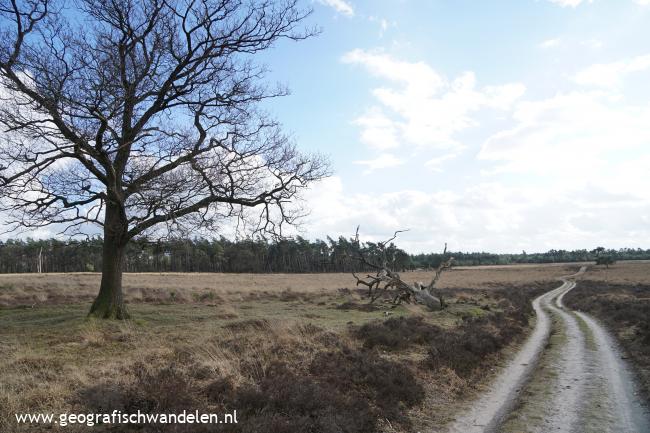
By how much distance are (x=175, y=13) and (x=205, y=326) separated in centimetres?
1191

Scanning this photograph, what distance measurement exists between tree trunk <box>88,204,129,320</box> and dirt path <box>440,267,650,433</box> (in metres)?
13.3

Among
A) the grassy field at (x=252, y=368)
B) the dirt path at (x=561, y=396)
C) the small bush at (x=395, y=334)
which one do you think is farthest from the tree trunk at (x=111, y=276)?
the dirt path at (x=561, y=396)

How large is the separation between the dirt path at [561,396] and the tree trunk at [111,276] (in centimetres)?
1329

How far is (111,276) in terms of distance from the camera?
1664 centimetres

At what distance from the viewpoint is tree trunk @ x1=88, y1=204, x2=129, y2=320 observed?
16.2 metres

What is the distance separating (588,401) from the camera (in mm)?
9977

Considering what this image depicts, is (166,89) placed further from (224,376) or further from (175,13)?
(224,376)

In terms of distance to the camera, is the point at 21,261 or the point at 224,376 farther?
the point at 21,261

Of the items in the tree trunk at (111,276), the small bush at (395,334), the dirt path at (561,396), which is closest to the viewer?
the dirt path at (561,396)

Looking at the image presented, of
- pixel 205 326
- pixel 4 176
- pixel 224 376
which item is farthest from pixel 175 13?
pixel 224 376

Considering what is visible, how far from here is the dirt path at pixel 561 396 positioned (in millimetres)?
8438

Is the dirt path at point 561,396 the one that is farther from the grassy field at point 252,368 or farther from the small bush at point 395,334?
the small bush at point 395,334

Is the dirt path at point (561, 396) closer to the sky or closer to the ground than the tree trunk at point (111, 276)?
closer to the ground

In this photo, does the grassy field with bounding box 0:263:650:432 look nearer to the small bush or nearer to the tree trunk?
the small bush
